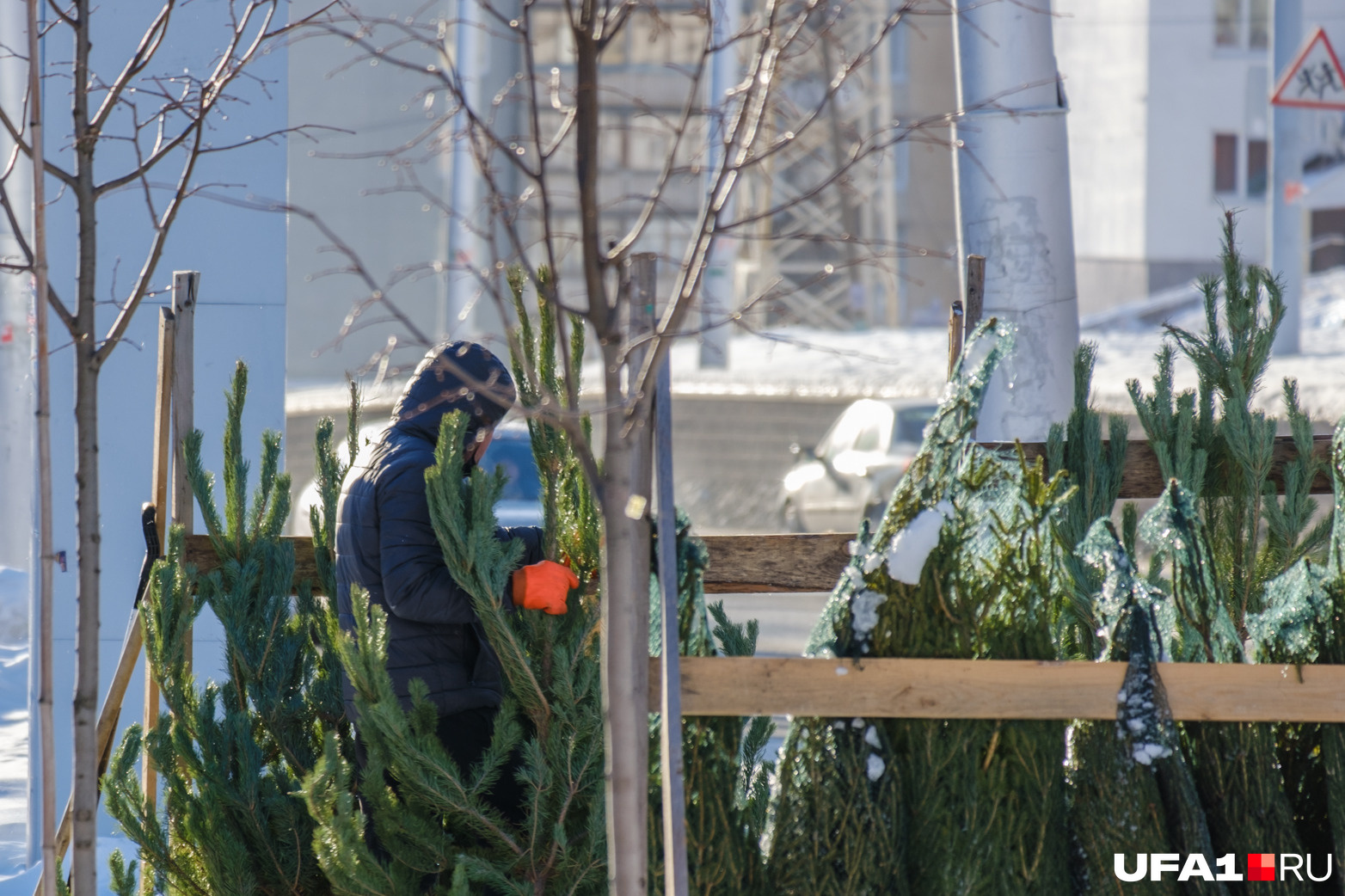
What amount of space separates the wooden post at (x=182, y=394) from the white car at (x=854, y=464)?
9270mm

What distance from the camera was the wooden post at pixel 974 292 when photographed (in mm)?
3364

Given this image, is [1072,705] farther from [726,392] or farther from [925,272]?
[925,272]

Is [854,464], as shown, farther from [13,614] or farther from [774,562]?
[774,562]

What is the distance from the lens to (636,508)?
1890mm

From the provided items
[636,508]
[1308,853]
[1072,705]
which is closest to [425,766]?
[636,508]

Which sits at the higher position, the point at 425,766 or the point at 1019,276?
the point at 1019,276

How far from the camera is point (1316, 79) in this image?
979cm

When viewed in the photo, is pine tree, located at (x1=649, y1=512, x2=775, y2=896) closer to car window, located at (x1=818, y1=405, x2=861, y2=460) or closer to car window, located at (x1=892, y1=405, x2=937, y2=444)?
car window, located at (x1=892, y1=405, x2=937, y2=444)

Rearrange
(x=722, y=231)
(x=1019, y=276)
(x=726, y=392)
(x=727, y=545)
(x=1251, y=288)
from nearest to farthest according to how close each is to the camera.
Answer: (x=722, y=231)
(x=727, y=545)
(x=1251, y=288)
(x=1019, y=276)
(x=726, y=392)

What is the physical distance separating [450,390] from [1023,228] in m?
1.95

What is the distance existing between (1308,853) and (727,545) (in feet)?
4.20

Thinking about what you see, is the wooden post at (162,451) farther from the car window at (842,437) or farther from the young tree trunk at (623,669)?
the car window at (842,437)

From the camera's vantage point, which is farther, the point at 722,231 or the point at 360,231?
the point at 360,231

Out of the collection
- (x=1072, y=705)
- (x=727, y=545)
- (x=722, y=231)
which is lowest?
(x=1072, y=705)
